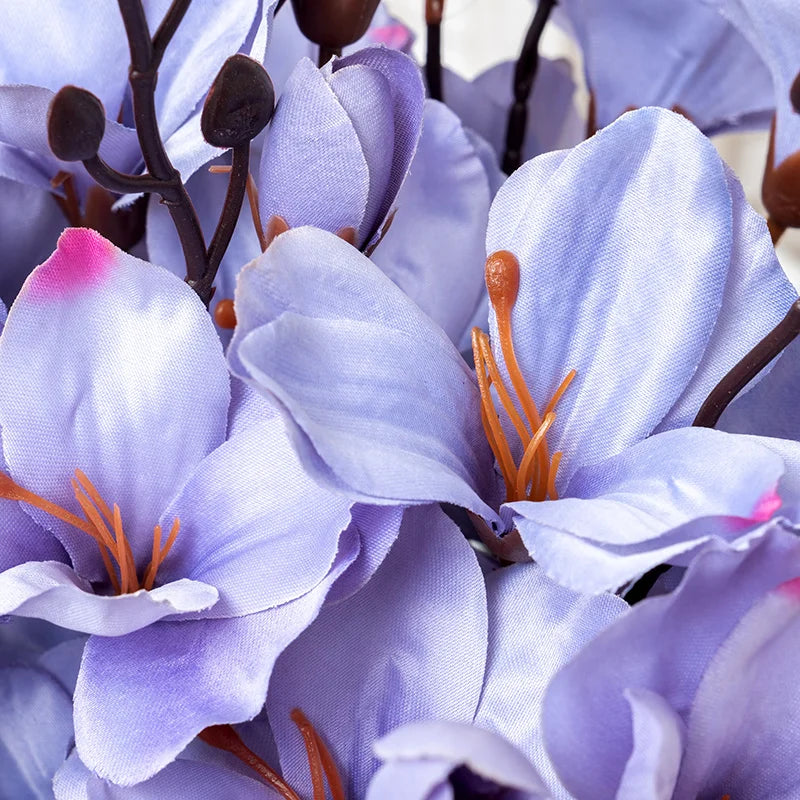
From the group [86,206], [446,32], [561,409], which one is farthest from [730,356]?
[446,32]

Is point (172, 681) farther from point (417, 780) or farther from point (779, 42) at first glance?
point (779, 42)

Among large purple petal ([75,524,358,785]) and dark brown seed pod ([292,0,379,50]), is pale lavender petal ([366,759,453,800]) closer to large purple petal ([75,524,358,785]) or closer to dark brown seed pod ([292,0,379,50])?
large purple petal ([75,524,358,785])

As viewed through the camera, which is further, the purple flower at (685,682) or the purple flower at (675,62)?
the purple flower at (675,62)

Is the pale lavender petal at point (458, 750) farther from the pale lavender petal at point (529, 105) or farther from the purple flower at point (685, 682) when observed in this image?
the pale lavender petal at point (529, 105)

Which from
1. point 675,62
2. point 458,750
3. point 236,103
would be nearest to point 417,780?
point 458,750

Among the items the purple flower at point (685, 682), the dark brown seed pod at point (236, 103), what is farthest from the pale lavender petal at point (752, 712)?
the dark brown seed pod at point (236, 103)

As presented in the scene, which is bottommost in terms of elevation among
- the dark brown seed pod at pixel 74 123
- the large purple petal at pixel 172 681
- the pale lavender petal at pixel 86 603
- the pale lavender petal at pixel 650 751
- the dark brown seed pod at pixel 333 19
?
the large purple petal at pixel 172 681
